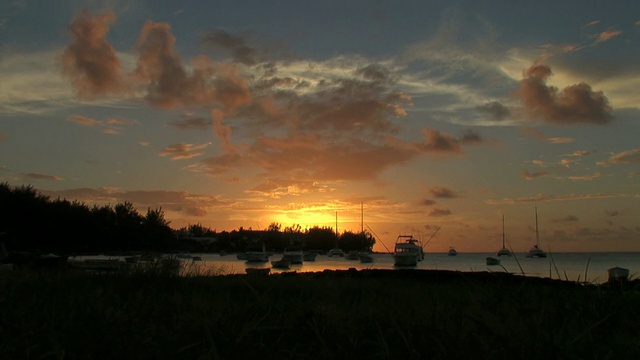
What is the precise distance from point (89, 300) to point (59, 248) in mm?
76564

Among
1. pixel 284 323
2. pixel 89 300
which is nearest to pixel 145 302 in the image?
pixel 89 300

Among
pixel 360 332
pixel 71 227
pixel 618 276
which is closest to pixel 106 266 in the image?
pixel 360 332

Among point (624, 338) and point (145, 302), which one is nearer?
point (624, 338)

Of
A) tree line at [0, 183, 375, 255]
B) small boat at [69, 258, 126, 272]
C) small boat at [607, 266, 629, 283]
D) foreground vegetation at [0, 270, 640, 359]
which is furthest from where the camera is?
tree line at [0, 183, 375, 255]

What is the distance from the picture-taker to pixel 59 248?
7888cm

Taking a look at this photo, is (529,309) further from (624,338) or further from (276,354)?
(276,354)

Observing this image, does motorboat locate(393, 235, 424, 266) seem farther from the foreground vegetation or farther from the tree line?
the foreground vegetation

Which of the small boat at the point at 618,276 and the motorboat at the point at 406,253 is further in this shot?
the motorboat at the point at 406,253

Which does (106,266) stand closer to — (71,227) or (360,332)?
(360,332)

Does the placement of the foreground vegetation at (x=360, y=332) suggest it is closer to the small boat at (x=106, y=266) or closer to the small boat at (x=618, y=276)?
the small boat at (x=618, y=276)

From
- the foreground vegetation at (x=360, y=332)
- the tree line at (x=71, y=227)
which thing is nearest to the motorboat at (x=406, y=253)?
the tree line at (x=71, y=227)

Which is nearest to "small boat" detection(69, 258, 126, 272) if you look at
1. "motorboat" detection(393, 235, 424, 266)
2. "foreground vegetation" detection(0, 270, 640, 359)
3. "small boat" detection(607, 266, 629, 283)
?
Answer: "foreground vegetation" detection(0, 270, 640, 359)

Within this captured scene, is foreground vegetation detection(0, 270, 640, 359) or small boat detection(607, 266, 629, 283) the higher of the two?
small boat detection(607, 266, 629, 283)

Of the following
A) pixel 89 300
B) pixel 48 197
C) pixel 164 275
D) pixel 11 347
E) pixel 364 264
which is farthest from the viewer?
pixel 364 264
